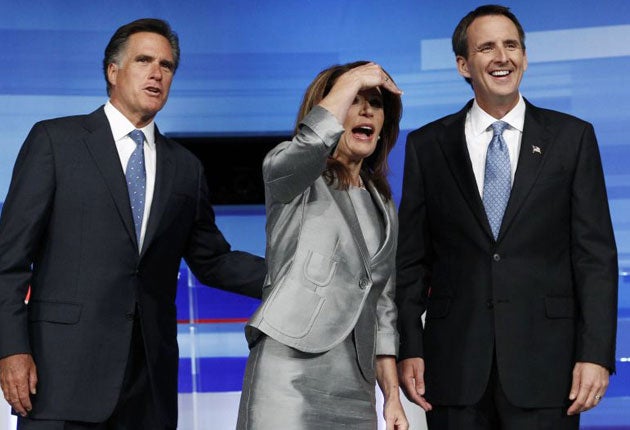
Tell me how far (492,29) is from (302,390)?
1.18 metres

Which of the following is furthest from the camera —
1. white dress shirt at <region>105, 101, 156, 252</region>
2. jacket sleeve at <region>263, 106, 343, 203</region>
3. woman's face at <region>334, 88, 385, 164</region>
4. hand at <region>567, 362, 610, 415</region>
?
white dress shirt at <region>105, 101, 156, 252</region>

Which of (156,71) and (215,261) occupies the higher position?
(156,71)

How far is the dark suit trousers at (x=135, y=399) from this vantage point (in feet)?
9.22

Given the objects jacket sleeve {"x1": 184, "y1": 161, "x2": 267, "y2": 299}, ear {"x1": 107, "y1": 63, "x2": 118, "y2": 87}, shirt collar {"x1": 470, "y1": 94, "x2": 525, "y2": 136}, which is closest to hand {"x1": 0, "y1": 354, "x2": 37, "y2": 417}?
jacket sleeve {"x1": 184, "y1": 161, "x2": 267, "y2": 299}

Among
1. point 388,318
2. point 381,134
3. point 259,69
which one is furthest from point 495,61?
point 259,69

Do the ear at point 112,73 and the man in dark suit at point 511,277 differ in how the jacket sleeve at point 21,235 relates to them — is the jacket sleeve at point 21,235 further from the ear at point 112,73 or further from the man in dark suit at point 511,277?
the man in dark suit at point 511,277

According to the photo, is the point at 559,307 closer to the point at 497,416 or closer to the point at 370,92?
the point at 497,416

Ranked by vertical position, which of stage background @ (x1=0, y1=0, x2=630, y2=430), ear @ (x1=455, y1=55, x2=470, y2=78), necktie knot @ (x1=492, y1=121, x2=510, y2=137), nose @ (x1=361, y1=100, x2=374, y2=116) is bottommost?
nose @ (x1=361, y1=100, x2=374, y2=116)

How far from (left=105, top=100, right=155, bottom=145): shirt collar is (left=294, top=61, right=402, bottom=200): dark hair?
0.76m

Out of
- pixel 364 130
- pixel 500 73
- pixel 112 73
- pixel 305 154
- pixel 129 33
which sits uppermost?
pixel 129 33

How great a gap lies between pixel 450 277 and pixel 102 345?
929 millimetres

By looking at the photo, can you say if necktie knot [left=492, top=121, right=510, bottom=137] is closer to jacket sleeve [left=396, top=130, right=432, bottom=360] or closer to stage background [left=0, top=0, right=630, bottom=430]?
jacket sleeve [left=396, top=130, right=432, bottom=360]

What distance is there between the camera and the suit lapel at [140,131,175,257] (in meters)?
2.85

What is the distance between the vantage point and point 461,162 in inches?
105
